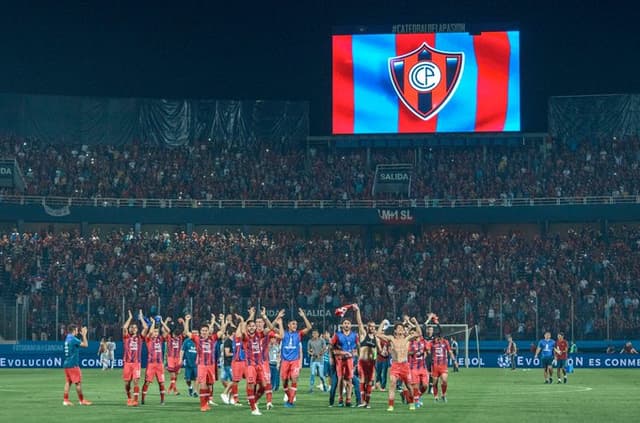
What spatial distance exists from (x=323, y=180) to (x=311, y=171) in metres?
1.50

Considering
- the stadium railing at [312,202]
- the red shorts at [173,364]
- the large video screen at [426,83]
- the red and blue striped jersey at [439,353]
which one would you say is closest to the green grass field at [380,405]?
the red shorts at [173,364]

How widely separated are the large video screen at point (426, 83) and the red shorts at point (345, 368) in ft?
143

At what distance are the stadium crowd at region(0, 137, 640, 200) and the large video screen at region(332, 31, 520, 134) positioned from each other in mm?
4452

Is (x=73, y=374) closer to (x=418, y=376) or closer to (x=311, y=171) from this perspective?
(x=418, y=376)

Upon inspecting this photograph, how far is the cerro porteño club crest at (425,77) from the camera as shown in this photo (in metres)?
71.8

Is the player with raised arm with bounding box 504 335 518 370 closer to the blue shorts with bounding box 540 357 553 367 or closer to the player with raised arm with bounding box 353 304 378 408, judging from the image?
the blue shorts with bounding box 540 357 553 367

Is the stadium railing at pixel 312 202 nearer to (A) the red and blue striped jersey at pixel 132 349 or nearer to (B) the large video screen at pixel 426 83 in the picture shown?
(B) the large video screen at pixel 426 83

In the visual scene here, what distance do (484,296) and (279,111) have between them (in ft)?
85.1

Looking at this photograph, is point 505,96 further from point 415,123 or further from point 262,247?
point 262,247

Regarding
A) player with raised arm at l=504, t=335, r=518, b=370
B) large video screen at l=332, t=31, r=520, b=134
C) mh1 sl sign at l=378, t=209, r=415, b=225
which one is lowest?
player with raised arm at l=504, t=335, r=518, b=370

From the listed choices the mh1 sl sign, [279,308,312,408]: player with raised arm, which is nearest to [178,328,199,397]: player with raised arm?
[279,308,312,408]: player with raised arm

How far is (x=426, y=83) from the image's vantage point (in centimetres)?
7200

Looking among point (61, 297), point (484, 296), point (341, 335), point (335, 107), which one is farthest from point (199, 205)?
point (341, 335)

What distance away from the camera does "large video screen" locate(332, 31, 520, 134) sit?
234 ft
